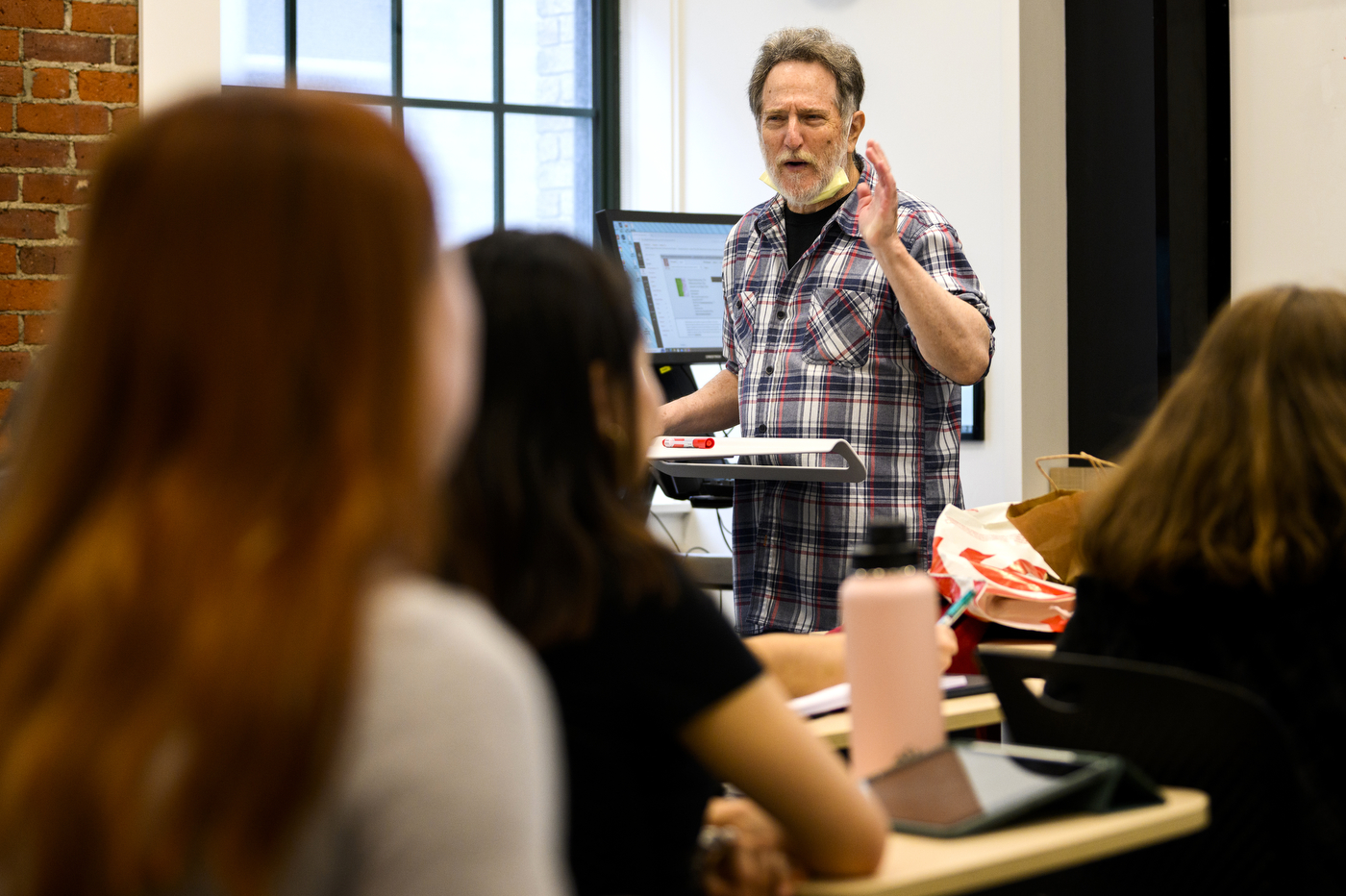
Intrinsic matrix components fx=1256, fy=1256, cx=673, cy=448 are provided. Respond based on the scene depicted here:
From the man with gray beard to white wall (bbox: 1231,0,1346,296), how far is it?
1.21 m

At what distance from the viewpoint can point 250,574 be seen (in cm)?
51

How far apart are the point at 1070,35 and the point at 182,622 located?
3840mm

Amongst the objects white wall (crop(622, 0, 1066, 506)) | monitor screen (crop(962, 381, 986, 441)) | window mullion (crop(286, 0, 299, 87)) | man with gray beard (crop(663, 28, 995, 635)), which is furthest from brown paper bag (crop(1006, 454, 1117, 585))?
window mullion (crop(286, 0, 299, 87))

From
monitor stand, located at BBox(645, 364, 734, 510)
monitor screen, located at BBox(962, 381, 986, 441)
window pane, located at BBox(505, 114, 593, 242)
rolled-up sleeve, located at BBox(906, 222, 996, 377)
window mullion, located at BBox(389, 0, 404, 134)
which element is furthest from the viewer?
window pane, located at BBox(505, 114, 593, 242)

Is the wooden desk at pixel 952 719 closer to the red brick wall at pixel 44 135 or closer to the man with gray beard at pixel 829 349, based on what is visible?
the man with gray beard at pixel 829 349

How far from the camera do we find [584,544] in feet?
3.03

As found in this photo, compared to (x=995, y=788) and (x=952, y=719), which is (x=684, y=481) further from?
(x=995, y=788)

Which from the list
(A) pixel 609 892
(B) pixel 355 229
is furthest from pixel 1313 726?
(B) pixel 355 229

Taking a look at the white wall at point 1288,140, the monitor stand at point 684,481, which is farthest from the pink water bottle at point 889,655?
the monitor stand at point 684,481

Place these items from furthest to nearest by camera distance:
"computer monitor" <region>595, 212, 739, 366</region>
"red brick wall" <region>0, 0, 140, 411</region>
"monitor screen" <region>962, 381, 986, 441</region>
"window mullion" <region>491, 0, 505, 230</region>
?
"window mullion" <region>491, 0, 505, 230</region>, "monitor screen" <region>962, 381, 986, 441</region>, "computer monitor" <region>595, 212, 739, 366</region>, "red brick wall" <region>0, 0, 140, 411</region>

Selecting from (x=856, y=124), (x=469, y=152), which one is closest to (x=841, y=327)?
(x=856, y=124)

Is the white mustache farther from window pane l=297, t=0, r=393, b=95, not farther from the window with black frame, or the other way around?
window pane l=297, t=0, r=393, b=95

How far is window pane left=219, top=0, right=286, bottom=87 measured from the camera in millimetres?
5168

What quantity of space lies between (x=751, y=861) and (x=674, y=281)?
109 inches
